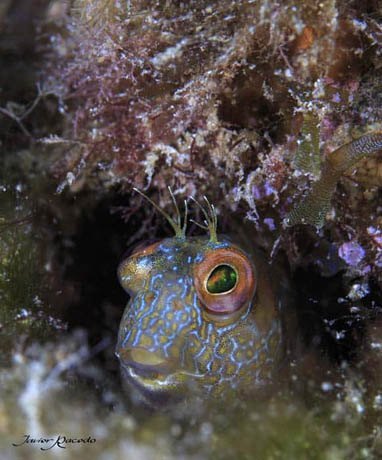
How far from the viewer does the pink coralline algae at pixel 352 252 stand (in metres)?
3.83

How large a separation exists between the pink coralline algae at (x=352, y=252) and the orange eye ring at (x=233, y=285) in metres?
1.02

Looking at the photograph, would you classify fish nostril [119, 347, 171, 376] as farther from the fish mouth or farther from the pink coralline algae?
the pink coralline algae

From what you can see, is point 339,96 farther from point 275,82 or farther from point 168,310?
point 168,310

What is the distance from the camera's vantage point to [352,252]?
153 inches

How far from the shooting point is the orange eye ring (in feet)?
11.0

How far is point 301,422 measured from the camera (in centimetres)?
346

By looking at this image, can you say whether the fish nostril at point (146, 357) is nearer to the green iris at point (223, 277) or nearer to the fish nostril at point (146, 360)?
the fish nostril at point (146, 360)

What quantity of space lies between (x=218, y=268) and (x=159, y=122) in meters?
1.38

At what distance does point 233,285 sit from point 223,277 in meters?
0.09

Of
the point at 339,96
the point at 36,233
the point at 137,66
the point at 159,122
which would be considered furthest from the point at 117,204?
the point at 339,96

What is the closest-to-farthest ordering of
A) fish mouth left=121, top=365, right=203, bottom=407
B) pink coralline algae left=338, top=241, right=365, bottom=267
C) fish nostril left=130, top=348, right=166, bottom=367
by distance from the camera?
1. fish nostril left=130, top=348, right=166, bottom=367
2. fish mouth left=121, top=365, right=203, bottom=407
3. pink coralline algae left=338, top=241, right=365, bottom=267

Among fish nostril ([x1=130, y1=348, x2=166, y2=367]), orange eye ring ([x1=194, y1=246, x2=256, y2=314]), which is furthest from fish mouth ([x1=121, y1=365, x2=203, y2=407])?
orange eye ring ([x1=194, y1=246, x2=256, y2=314])

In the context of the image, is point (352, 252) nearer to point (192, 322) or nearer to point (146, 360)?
point (192, 322)

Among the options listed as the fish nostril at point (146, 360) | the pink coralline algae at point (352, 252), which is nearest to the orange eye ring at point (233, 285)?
the fish nostril at point (146, 360)
